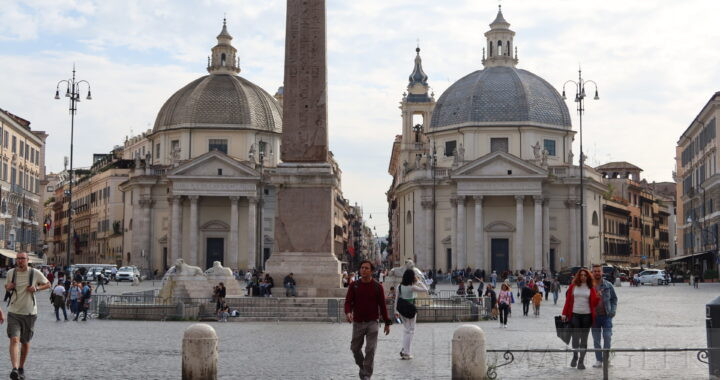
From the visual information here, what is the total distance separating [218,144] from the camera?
79625mm

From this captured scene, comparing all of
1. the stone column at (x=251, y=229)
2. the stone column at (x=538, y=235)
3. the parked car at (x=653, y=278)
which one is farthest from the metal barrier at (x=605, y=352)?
the stone column at (x=251, y=229)

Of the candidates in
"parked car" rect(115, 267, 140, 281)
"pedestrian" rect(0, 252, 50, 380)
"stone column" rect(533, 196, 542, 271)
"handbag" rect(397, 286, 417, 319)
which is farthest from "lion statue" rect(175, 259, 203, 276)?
"stone column" rect(533, 196, 542, 271)

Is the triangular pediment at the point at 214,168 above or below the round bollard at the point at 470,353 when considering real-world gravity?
above

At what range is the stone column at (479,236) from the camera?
7162 centimetres

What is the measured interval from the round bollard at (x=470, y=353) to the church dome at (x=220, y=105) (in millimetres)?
67616

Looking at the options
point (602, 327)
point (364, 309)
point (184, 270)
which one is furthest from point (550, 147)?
point (364, 309)

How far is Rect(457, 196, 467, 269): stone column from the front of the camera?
72.1 metres

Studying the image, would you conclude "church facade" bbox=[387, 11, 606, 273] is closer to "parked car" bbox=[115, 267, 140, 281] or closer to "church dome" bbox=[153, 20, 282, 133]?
"church dome" bbox=[153, 20, 282, 133]

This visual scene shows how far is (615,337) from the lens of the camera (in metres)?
21.5

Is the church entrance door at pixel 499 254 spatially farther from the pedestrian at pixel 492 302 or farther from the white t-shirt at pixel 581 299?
the white t-shirt at pixel 581 299

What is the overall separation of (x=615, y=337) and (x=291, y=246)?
9.87 meters

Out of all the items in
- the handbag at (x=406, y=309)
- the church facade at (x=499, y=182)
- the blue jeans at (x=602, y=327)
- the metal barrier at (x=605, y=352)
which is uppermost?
the church facade at (x=499, y=182)

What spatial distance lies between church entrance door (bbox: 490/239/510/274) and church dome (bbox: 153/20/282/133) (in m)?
19.1

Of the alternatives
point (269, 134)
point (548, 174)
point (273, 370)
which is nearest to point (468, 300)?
point (273, 370)
